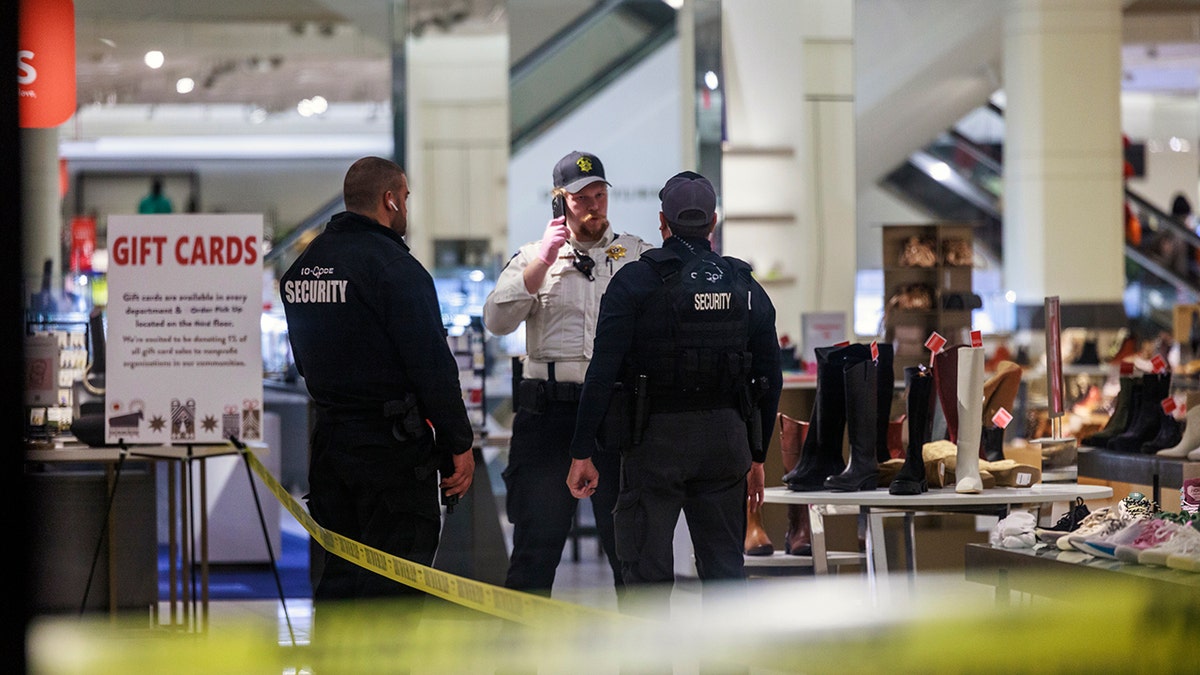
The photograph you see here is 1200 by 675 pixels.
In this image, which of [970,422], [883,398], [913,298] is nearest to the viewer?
[970,422]

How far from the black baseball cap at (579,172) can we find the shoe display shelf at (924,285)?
9.63 feet

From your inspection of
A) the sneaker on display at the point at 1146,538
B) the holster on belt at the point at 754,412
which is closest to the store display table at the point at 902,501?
the holster on belt at the point at 754,412

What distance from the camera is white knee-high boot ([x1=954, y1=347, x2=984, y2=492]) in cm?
418

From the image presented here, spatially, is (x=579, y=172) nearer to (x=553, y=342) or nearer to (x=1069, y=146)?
(x=553, y=342)

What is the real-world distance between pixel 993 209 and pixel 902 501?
12.9 metres

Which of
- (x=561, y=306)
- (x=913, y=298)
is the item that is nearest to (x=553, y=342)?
(x=561, y=306)

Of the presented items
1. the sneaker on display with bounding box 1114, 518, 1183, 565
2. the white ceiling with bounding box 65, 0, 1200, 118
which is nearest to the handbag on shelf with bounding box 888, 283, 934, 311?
the white ceiling with bounding box 65, 0, 1200, 118

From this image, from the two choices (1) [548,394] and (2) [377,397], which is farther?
(1) [548,394]

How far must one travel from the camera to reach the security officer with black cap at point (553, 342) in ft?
14.4

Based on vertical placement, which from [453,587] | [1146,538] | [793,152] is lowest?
[453,587]

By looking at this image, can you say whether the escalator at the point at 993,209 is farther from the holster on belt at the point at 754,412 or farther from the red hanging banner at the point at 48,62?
the holster on belt at the point at 754,412

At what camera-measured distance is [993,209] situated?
16312 mm

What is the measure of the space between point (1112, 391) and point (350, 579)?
6.04m

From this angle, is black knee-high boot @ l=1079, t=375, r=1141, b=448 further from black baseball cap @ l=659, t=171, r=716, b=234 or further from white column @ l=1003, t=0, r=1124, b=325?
white column @ l=1003, t=0, r=1124, b=325
